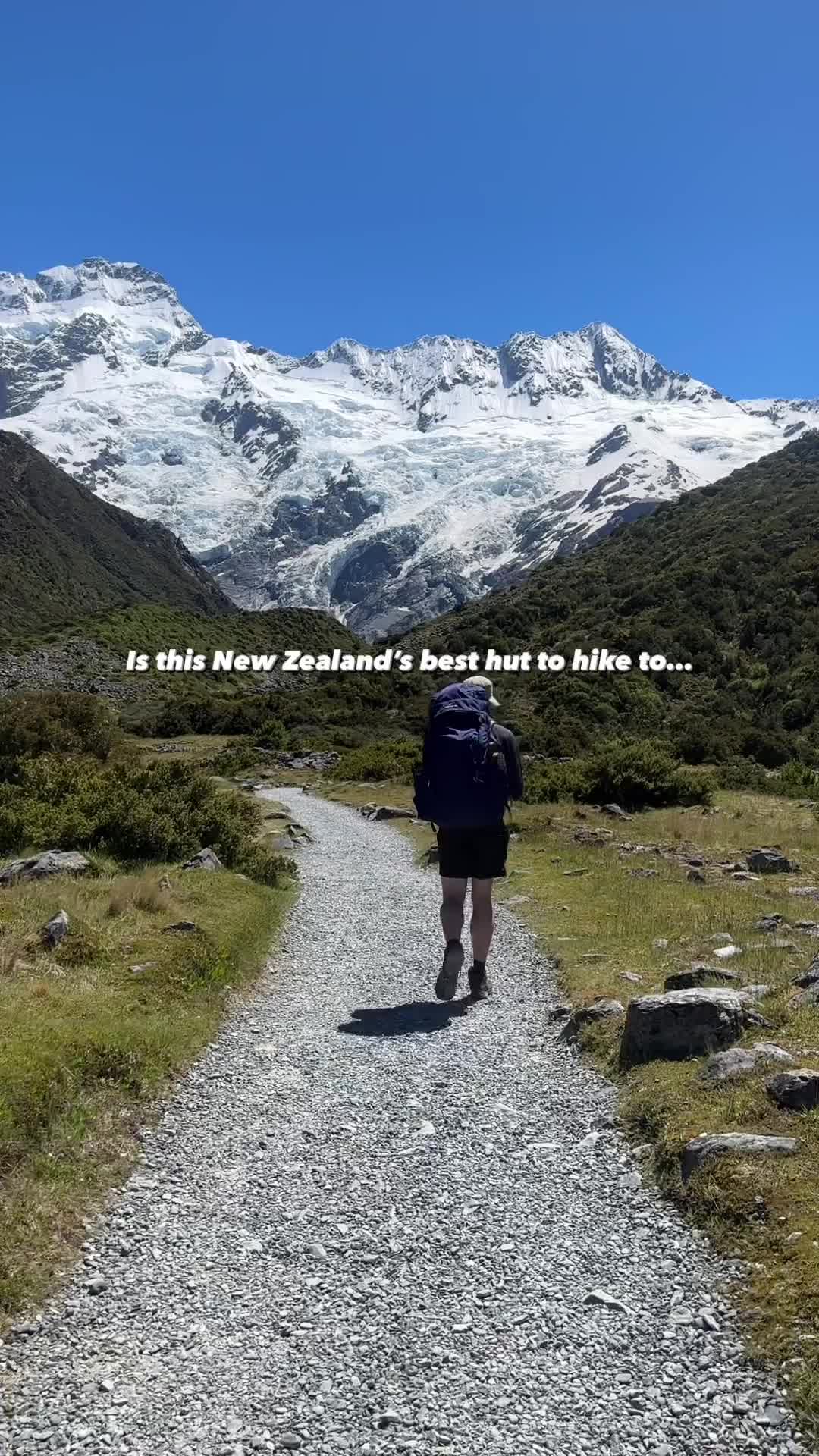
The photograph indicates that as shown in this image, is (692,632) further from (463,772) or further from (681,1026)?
(681,1026)

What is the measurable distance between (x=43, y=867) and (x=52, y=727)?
594 inches

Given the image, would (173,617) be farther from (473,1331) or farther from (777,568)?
(473,1331)

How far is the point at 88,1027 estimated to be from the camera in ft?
25.6

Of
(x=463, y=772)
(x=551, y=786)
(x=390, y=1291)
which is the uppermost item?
(x=463, y=772)

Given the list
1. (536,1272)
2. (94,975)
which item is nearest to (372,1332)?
(536,1272)

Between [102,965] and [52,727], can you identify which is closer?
[102,965]

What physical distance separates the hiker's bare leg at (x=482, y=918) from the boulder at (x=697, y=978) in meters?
1.95

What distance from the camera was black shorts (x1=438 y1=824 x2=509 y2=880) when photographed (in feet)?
30.9

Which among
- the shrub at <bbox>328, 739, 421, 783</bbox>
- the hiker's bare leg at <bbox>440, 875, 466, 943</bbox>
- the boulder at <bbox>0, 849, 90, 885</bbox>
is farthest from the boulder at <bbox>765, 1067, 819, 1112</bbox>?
the shrub at <bbox>328, 739, 421, 783</bbox>

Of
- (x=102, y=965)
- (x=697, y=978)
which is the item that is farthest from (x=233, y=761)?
(x=697, y=978)

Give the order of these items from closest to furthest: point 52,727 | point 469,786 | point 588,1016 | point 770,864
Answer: point 588,1016
point 469,786
point 770,864
point 52,727

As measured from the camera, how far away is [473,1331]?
166 inches

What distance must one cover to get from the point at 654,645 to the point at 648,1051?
57.4 m

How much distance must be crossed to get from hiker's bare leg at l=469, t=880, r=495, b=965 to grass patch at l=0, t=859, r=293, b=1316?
2.86 m
